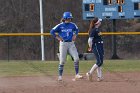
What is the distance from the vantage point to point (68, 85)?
14344 mm

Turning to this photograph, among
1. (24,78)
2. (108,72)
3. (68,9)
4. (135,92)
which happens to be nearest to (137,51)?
(68,9)

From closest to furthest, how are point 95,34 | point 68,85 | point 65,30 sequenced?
point 68,85 < point 65,30 < point 95,34

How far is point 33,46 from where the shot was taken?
41.9m

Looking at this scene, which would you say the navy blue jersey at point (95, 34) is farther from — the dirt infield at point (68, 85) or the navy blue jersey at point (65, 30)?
the dirt infield at point (68, 85)

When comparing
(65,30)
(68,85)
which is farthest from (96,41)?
(68,85)

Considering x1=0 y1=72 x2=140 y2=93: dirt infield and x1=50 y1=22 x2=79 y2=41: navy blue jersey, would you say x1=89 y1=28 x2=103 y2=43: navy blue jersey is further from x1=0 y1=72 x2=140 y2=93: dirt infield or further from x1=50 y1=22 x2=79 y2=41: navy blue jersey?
x1=0 y1=72 x2=140 y2=93: dirt infield

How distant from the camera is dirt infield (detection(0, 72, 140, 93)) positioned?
13289 millimetres

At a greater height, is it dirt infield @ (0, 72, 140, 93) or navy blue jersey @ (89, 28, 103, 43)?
navy blue jersey @ (89, 28, 103, 43)

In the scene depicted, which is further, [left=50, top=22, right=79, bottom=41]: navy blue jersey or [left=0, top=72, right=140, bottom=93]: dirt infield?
[left=50, top=22, right=79, bottom=41]: navy blue jersey

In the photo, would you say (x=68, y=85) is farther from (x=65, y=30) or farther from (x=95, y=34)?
(x=95, y=34)

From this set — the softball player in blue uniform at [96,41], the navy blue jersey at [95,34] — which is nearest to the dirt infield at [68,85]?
the softball player in blue uniform at [96,41]

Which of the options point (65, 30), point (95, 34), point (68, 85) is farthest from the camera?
point (95, 34)

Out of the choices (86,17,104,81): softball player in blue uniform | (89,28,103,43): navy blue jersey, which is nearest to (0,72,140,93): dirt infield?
(86,17,104,81): softball player in blue uniform

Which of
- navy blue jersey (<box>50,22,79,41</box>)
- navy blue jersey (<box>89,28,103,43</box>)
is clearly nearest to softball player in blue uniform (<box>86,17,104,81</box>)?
navy blue jersey (<box>89,28,103,43</box>)
